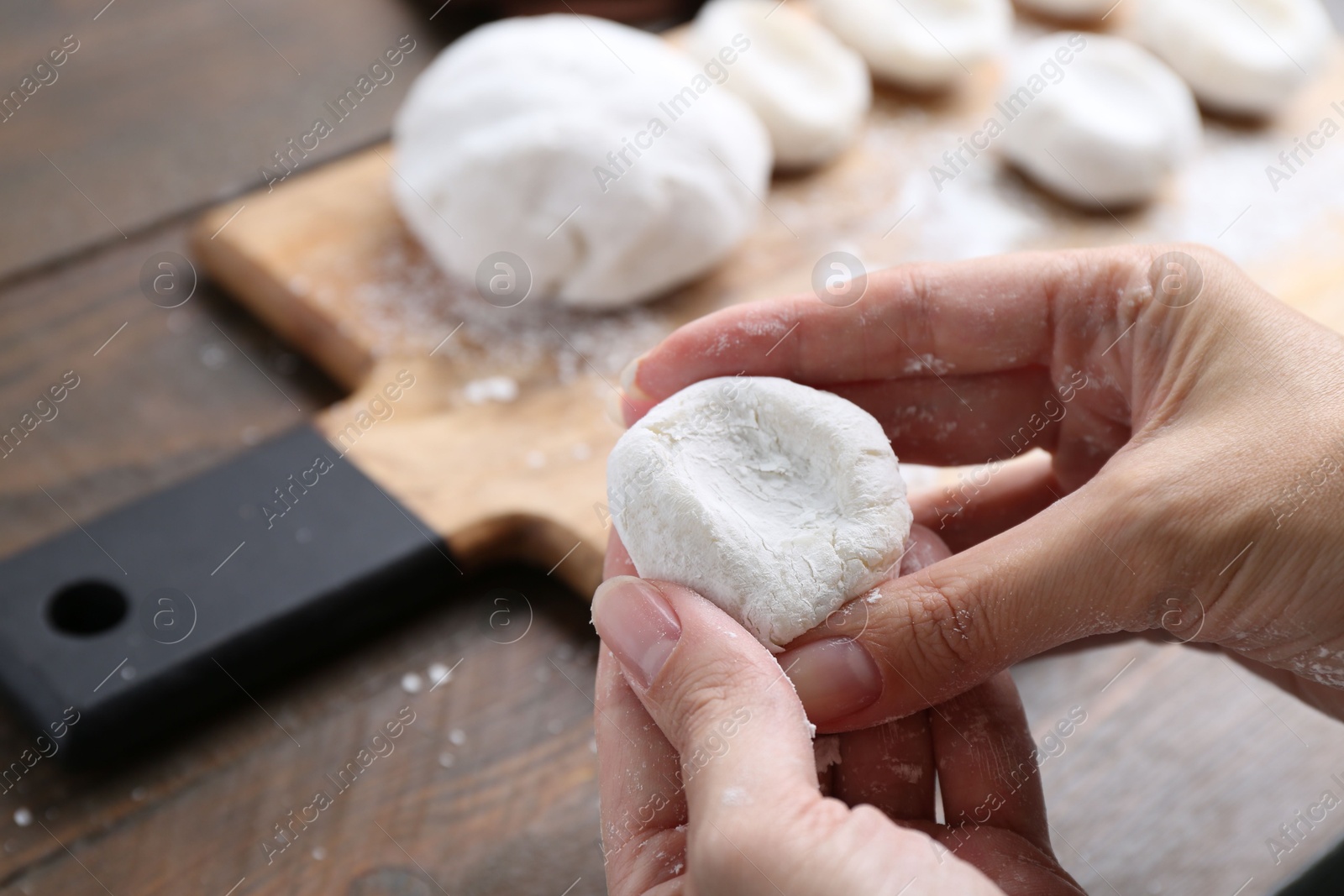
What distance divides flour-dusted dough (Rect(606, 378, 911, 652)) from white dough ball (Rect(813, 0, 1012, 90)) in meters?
1.29

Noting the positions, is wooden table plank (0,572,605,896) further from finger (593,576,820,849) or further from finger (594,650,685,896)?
finger (593,576,820,849)

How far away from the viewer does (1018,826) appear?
1.03 m

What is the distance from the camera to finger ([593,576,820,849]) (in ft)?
2.59

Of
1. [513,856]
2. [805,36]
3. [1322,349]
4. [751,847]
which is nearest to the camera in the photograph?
[751,847]

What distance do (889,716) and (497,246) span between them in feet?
3.34

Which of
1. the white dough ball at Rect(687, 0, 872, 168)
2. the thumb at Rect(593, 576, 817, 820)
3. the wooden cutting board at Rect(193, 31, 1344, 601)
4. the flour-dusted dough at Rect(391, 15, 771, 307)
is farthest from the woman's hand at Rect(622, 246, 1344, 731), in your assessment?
the white dough ball at Rect(687, 0, 872, 168)

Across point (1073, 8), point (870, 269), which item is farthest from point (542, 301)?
Answer: point (1073, 8)

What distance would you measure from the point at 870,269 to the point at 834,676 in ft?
3.39

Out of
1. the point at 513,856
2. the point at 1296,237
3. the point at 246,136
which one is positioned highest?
the point at 246,136

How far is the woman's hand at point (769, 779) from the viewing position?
76cm

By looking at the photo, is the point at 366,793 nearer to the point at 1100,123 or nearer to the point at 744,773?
the point at 744,773

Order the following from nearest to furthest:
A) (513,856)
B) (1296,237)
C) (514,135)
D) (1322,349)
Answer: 1. (1322,349)
2. (513,856)
3. (514,135)
4. (1296,237)

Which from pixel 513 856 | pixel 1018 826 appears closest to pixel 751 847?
pixel 1018 826

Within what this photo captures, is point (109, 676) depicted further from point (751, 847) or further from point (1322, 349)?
point (1322, 349)
